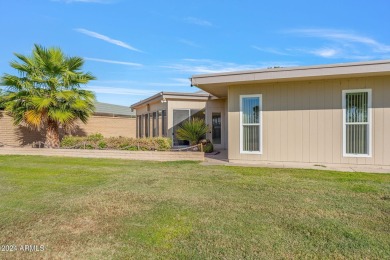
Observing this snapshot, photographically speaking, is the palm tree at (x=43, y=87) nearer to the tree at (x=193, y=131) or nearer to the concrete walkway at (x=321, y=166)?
the tree at (x=193, y=131)

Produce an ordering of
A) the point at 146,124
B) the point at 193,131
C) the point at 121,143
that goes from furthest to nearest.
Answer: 1. the point at 146,124
2. the point at 193,131
3. the point at 121,143

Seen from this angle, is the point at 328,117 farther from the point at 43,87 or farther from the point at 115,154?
the point at 43,87

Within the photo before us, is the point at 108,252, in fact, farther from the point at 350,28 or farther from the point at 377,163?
the point at 350,28

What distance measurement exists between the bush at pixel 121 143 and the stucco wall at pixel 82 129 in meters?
3.21

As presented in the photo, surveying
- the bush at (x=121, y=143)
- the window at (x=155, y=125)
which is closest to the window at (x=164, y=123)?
the window at (x=155, y=125)

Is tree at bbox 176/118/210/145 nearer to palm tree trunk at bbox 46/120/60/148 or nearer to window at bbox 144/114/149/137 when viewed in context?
window at bbox 144/114/149/137

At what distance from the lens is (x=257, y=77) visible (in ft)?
26.0

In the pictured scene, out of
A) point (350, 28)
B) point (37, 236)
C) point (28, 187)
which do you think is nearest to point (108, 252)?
point (37, 236)

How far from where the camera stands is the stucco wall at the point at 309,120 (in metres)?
7.48

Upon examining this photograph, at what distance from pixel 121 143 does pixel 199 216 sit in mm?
8283

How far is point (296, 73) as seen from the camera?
7.56m

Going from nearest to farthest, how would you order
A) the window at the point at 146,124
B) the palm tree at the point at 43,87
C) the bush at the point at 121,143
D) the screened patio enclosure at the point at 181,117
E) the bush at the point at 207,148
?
the bush at the point at 121,143
the palm tree at the point at 43,87
the bush at the point at 207,148
the screened patio enclosure at the point at 181,117
the window at the point at 146,124

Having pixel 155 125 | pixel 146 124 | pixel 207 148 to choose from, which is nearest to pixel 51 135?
pixel 155 125

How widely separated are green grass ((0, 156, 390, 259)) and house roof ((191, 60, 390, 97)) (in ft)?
9.45
